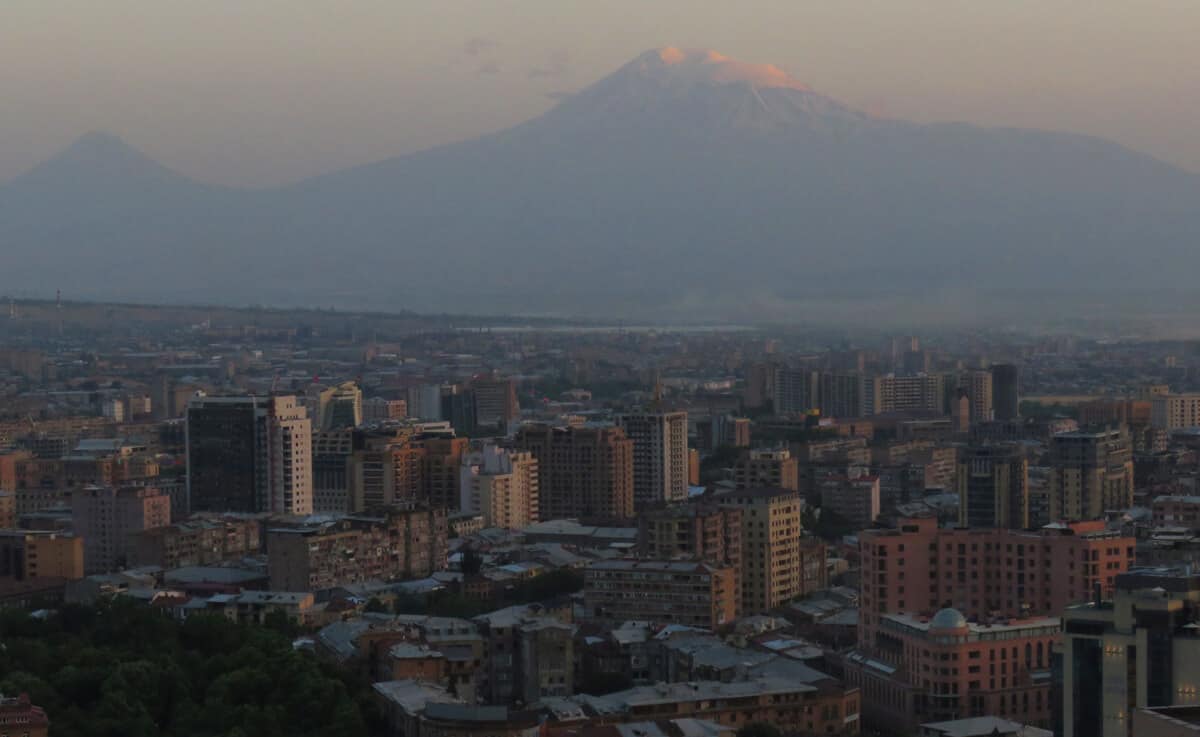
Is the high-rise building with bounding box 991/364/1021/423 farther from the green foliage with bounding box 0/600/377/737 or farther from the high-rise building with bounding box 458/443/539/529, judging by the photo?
Answer: the green foliage with bounding box 0/600/377/737

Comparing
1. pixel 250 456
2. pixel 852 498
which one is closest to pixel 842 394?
pixel 852 498

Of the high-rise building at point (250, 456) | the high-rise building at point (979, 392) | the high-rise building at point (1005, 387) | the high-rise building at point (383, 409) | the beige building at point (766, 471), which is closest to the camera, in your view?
the beige building at point (766, 471)

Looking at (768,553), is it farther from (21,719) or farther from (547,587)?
(21,719)

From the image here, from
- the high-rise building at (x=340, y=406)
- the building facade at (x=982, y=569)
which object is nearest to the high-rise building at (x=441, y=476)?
the high-rise building at (x=340, y=406)

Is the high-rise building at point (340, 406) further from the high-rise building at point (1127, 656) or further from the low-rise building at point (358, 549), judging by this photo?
the high-rise building at point (1127, 656)

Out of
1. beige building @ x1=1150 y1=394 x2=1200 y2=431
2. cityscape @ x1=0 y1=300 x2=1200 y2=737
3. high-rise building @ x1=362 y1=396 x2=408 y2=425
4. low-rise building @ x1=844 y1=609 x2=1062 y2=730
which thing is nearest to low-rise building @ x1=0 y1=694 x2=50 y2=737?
cityscape @ x1=0 y1=300 x2=1200 y2=737

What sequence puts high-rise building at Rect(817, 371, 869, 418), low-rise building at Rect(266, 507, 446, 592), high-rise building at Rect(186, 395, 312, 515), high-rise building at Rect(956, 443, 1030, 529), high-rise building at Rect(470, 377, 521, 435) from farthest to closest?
1. high-rise building at Rect(817, 371, 869, 418)
2. high-rise building at Rect(470, 377, 521, 435)
3. high-rise building at Rect(186, 395, 312, 515)
4. high-rise building at Rect(956, 443, 1030, 529)
5. low-rise building at Rect(266, 507, 446, 592)
